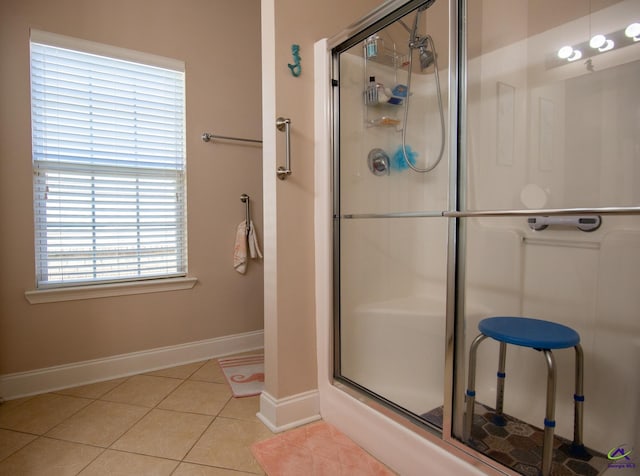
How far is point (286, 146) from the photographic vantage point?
1734mm

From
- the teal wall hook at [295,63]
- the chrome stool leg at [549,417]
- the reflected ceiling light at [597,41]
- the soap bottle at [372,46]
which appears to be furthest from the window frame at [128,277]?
the reflected ceiling light at [597,41]

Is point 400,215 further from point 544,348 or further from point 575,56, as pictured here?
point 575,56

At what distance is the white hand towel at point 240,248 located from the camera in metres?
2.65

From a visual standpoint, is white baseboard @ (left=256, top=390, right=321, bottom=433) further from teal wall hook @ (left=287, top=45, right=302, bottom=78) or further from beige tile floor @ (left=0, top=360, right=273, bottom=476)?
teal wall hook @ (left=287, top=45, right=302, bottom=78)

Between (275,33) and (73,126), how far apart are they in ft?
4.30

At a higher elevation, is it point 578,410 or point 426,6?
point 426,6

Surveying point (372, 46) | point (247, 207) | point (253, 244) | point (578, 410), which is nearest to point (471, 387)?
point (578, 410)

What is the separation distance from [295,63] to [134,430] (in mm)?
1819

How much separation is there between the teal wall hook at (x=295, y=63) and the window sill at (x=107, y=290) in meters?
1.48

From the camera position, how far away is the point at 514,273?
1802 millimetres

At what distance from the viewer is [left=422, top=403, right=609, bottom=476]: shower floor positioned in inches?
48.6

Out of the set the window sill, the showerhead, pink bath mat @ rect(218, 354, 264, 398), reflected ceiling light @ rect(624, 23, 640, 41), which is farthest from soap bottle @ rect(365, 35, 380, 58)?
pink bath mat @ rect(218, 354, 264, 398)

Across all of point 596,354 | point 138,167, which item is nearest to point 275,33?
point 138,167

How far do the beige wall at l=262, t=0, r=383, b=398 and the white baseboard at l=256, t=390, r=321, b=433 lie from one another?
34mm
